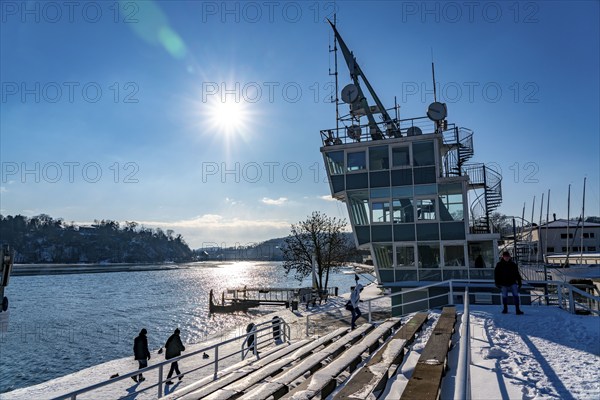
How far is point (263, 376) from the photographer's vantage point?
8023mm

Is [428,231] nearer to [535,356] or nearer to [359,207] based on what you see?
[359,207]

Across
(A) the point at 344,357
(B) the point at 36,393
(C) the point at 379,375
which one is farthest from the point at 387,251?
(B) the point at 36,393

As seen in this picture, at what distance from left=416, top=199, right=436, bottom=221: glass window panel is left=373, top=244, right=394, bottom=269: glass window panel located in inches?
98.7

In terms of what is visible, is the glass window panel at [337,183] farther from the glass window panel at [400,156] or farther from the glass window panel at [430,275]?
the glass window panel at [430,275]

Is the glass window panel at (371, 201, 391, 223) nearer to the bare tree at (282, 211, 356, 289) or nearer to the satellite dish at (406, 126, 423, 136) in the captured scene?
the satellite dish at (406, 126, 423, 136)

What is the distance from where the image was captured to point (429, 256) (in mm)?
21766

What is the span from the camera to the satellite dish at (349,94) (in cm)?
2544

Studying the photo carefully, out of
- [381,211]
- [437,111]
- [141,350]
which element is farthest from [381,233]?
[141,350]

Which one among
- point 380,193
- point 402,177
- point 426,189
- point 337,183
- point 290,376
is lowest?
point 290,376

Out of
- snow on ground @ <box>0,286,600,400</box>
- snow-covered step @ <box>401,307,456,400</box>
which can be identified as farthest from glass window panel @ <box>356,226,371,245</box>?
snow-covered step @ <box>401,307,456,400</box>

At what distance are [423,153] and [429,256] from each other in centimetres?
569

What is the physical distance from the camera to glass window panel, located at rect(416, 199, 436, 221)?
71.4ft

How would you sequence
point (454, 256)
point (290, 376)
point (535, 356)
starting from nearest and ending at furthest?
point (290, 376), point (535, 356), point (454, 256)

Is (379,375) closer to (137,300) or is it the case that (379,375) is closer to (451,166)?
(451,166)
